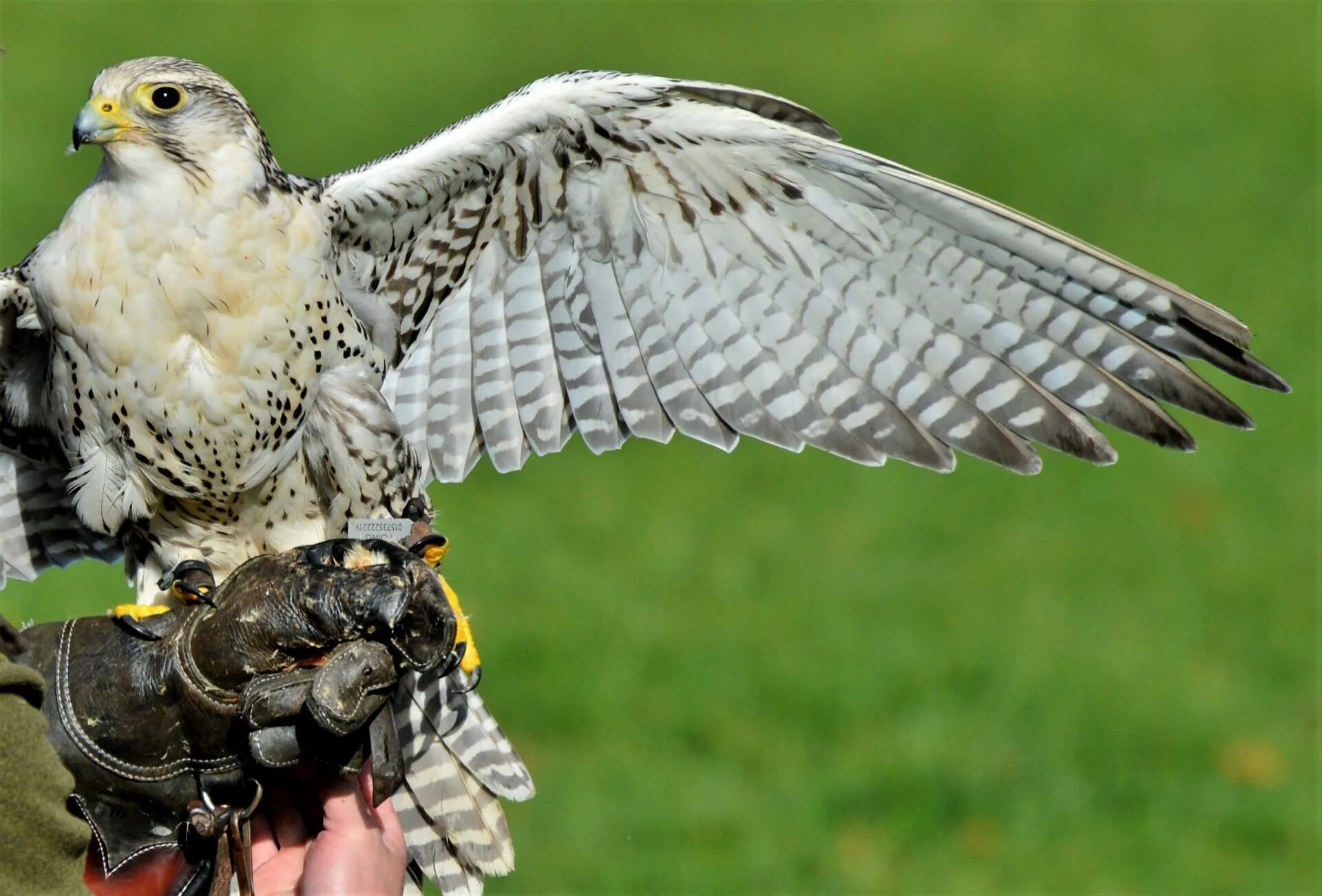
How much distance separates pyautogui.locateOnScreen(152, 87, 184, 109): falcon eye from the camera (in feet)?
12.4

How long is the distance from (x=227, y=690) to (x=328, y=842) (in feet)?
1.28

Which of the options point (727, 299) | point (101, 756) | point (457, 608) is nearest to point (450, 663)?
point (457, 608)

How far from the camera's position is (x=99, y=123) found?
372 centimetres

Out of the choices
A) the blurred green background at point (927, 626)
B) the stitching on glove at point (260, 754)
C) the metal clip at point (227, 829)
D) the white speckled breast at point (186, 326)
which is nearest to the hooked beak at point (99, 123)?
the white speckled breast at point (186, 326)

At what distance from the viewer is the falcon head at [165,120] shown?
3.75m

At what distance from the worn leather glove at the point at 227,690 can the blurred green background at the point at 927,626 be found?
354 centimetres

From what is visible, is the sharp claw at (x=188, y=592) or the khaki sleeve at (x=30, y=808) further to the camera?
the sharp claw at (x=188, y=592)

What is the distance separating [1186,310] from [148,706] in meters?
2.45

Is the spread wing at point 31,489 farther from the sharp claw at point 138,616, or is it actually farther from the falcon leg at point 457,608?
the falcon leg at point 457,608

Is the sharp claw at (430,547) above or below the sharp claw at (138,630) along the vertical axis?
above

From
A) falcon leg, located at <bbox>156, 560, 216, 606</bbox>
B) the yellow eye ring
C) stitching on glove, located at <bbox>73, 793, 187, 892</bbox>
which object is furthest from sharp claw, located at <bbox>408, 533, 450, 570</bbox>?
the yellow eye ring

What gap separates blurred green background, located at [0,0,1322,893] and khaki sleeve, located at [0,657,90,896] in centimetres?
422

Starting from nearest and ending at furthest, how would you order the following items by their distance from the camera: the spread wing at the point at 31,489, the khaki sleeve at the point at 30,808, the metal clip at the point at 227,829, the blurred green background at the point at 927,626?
the khaki sleeve at the point at 30,808 → the metal clip at the point at 227,829 → the spread wing at the point at 31,489 → the blurred green background at the point at 927,626

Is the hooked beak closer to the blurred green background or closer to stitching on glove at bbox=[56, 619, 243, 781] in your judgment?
Result: stitching on glove at bbox=[56, 619, 243, 781]
